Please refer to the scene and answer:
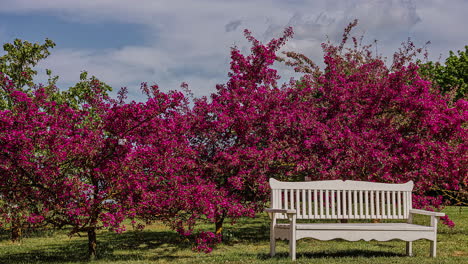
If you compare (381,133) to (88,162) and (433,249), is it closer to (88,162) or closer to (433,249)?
(433,249)

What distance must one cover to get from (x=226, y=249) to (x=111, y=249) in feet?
7.67

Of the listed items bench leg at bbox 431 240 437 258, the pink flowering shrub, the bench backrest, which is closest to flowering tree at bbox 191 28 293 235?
the pink flowering shrub

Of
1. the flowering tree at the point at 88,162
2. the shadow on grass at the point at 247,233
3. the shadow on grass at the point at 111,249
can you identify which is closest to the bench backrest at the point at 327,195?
the flowering tree at the point at 88,162

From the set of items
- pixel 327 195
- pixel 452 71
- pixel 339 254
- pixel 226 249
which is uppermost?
pixel 452 71

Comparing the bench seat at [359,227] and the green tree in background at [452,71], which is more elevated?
the green tree in background at [452,71]

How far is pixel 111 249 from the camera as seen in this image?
35.4ft

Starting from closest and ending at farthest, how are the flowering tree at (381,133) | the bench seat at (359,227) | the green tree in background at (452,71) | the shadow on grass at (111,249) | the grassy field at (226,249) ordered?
the bench seat at (359,227) < the grassy field at (226,249) < the shadow on grass at (111,249) < the flowering tree at (381,133) < the green tree in background at (452,71)

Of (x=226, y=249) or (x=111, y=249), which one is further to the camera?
(x=111, y=249)

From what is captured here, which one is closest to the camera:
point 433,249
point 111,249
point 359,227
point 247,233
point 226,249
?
point 359,227

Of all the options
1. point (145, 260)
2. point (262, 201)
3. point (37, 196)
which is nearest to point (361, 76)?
point (262, 201)

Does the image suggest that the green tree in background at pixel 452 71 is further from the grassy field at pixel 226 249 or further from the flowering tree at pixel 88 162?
the flowering tree at pixel 88 162

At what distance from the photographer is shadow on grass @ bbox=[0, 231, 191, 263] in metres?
9.69

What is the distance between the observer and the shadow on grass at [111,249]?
31.8ft

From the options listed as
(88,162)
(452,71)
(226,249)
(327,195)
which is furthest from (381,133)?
(452,71)
